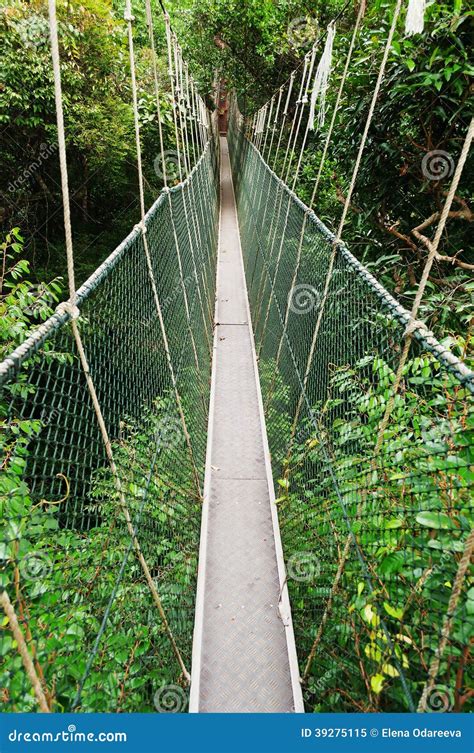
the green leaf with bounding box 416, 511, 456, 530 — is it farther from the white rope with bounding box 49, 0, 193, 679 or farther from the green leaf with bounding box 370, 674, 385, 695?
the white rope with bounding box 49, 0, 193, 679

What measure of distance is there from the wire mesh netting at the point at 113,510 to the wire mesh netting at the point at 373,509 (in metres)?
0.47

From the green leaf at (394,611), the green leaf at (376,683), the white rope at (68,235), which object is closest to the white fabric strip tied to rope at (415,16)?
the white rope at (68,235)

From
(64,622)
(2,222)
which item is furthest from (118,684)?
(2,222)

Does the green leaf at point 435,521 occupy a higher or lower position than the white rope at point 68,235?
lower

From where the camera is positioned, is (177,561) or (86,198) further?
(86,198)

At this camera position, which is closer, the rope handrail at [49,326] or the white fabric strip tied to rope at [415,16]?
the rope handrail at [49,326]

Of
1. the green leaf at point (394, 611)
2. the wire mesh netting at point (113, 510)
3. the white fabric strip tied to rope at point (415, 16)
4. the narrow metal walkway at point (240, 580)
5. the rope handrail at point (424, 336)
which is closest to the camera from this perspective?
the rope handrail at point (424, 336)

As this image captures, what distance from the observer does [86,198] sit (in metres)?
6.21

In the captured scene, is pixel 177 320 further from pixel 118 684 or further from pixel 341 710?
pixel 341 710

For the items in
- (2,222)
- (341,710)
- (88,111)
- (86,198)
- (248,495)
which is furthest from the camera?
(86,198)

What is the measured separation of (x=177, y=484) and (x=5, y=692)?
0.93m

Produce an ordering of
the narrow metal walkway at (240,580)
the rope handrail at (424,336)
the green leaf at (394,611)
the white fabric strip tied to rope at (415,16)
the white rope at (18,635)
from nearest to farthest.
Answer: the white rope at (18,635), the rope handrail at (424,336), the green leaf at (394,611), the white fabric strip tied to rope at (415,16), the narrow metal walkway at (240,580)

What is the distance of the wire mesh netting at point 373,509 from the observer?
86 cm

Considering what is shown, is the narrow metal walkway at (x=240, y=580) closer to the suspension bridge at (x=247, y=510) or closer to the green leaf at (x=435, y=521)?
the suspension bridge at (x=247, y=510)
